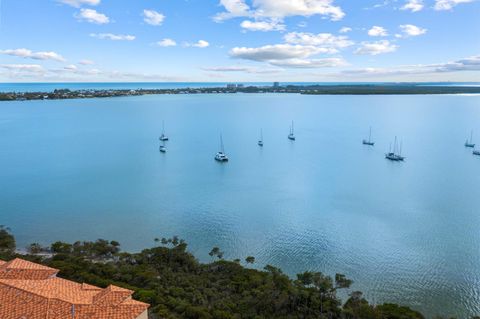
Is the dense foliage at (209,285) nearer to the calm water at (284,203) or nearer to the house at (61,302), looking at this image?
the calm water at (284,203)

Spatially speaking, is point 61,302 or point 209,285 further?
point 209,285

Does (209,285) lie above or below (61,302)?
below

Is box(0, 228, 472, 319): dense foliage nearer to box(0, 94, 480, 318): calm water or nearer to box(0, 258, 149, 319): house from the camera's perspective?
box(0, 94, 480, 318): calm water

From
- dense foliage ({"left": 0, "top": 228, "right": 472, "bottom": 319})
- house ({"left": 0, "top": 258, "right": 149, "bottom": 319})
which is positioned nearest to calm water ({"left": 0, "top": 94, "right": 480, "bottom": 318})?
dense foliage ({"left": 0, "top": 228, "right": 472, "bottom": 319})

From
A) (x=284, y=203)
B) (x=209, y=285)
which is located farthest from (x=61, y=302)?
(x=284, y=203)

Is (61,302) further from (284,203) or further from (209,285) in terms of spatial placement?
(284,203)

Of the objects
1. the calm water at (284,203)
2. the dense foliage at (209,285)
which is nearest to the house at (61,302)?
the dense foliage at (209,285)

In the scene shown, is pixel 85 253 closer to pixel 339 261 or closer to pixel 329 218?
pixel 339 261
